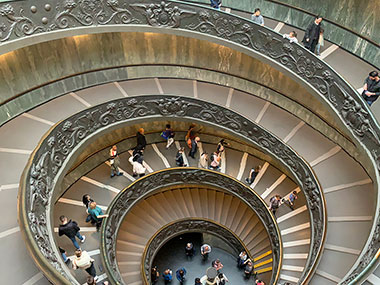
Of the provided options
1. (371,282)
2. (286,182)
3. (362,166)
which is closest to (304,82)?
(362,166)

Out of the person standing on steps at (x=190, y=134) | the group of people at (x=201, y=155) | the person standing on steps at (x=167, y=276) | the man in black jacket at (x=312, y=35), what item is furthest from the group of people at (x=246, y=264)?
the man in black jacket at (x=312, y=35)

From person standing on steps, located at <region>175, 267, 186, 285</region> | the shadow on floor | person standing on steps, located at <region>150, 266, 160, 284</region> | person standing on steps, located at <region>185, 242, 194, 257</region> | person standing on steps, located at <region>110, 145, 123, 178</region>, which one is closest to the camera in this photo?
person standing on steps, located at <region>110, 145, 123, 178</region>

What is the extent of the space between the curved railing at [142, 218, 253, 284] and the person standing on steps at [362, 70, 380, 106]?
7.42m

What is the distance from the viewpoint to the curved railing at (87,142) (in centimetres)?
693

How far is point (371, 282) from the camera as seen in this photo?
20.1ft

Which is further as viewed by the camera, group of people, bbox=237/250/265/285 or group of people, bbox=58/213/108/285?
group of people, bbox=237/250/265/285

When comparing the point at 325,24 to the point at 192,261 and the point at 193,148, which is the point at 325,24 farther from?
the point at 192,261

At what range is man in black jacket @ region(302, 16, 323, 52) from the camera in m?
9.71

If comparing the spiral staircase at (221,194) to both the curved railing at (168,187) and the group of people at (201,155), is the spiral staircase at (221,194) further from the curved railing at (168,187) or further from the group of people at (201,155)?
the group of people at (201,155)

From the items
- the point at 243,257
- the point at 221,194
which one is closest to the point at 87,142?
the point at 221,194

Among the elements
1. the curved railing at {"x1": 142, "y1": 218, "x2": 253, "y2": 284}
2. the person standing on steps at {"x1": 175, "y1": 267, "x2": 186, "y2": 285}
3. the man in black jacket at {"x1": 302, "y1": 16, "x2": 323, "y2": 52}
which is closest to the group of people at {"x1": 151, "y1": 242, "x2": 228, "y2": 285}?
the person standing on steps at {"x1": 175, "y1": 267, "x2": 186, "y2": 285}

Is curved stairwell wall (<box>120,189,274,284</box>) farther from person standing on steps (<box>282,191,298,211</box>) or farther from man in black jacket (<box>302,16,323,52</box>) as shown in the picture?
man in black jacket (<box>302,16,323,52</box>)

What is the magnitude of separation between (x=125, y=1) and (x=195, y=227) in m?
9.05

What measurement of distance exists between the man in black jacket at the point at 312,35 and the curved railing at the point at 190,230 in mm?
Answer: 7615
